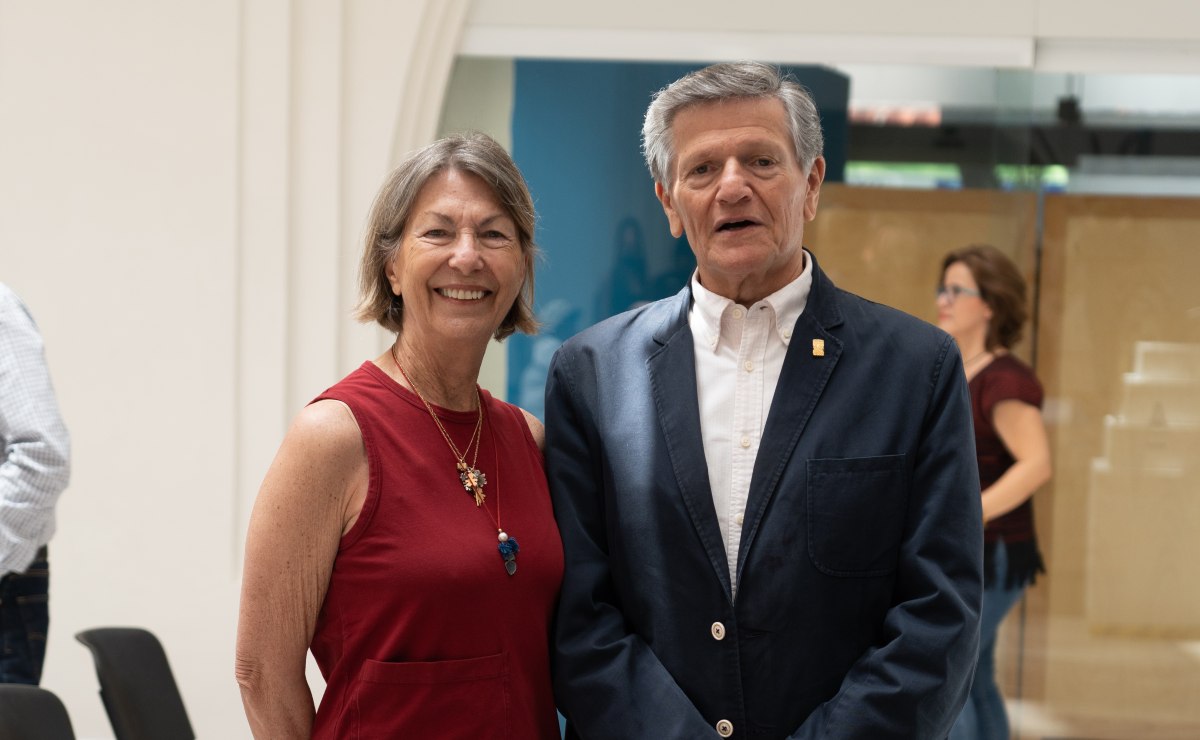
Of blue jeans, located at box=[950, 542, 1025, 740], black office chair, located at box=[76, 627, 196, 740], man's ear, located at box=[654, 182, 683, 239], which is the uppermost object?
man's ear, located at box=[654, 182, 683, 239]

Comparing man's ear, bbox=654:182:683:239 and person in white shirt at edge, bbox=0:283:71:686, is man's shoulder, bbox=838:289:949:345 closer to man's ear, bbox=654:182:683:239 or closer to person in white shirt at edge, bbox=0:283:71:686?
man's ear, bbox=654:182:683:239

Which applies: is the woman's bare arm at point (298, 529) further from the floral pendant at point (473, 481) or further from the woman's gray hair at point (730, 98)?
the woman's gray hair at point (730, 98)

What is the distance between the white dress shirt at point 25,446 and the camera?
10.1 feet

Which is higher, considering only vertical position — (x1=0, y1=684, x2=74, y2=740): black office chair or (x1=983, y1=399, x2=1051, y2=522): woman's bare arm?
(x1=983, y1=399, x2=1051, y2=522): woman's bare arm

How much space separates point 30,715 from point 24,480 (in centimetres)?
77

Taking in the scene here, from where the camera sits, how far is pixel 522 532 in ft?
7.39

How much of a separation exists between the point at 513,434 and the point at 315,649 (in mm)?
532

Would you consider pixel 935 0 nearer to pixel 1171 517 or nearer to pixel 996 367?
pixel 996 367

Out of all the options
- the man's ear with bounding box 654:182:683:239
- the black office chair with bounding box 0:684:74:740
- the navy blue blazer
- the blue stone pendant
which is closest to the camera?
the navy blue blazer

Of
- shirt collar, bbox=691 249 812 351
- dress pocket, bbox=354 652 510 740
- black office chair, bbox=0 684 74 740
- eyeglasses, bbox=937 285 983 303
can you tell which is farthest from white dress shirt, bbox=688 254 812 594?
eyeglasses, bbox=937 285 983 303

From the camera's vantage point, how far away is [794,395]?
220cm

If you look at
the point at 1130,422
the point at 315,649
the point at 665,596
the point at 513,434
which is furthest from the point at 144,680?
the point at 1130,422

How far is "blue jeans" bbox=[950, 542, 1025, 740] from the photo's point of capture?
4793 millimetres

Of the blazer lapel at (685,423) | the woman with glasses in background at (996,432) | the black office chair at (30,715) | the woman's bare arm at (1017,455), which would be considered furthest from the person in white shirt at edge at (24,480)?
the woman's bare arm at (1017,455)
